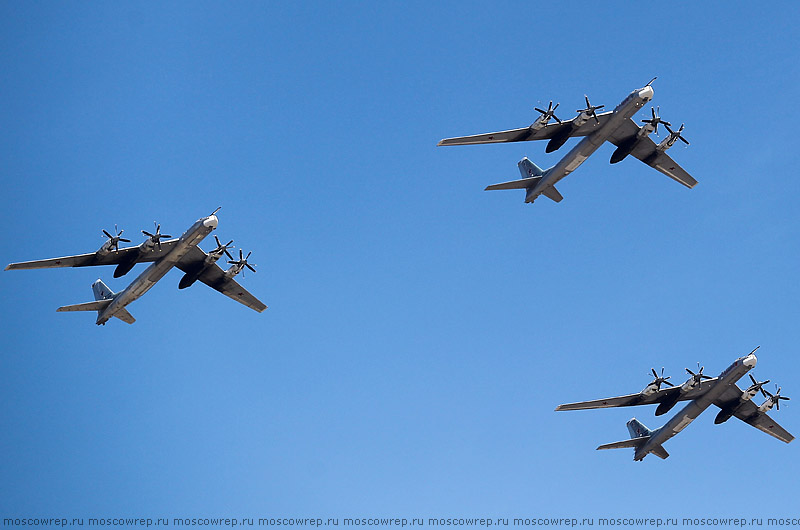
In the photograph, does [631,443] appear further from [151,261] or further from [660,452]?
[151,261]

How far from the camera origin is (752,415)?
83.9 meters

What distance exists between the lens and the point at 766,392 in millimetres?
79312

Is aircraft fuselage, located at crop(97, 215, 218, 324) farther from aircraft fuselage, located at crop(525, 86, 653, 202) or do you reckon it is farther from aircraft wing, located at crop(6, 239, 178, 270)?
aircraft fuselage, located at crop(525, 86, 653, 202)

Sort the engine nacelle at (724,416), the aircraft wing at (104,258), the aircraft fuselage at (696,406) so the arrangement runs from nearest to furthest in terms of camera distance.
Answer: the aircraft wing at (104,258), the aircraft fuselage at (696,406), the engine nacelle at (724,416)

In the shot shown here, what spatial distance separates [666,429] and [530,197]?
21086 millimetres

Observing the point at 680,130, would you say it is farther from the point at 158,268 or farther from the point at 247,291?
the point at 158,268

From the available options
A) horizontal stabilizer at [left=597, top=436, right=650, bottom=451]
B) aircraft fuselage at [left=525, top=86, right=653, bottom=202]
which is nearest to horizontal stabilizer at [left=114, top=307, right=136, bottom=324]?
aircraft fuselage at [left=525, top=86, right=653, bottom=202]

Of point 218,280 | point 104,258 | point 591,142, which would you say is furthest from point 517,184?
point 104,258

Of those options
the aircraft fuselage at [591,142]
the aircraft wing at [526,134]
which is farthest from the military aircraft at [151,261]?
the aircraft fuselage at [591,142]

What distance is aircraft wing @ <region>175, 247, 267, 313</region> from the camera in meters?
78.6

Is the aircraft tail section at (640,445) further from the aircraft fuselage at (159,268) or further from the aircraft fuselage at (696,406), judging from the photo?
the aircraft fuselage at (159,268)

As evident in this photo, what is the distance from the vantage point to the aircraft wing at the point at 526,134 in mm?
76625

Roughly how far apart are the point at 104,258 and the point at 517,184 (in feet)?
105

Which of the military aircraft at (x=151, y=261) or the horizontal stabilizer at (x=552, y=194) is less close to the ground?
the horizontal stabilizer at (x=552, y=194)
